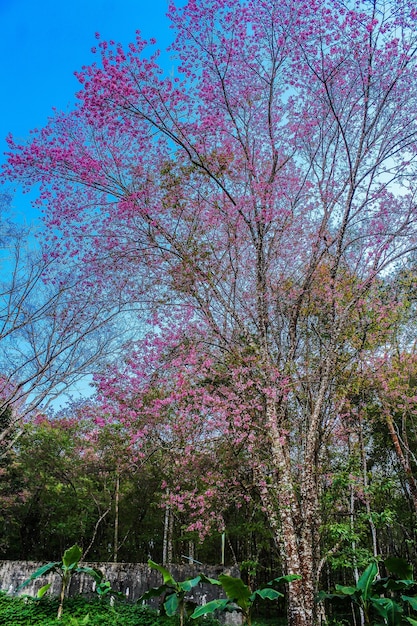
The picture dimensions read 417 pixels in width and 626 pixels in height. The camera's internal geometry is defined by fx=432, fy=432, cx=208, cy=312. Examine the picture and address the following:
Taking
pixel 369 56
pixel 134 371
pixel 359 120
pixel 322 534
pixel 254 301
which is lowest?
pixel 322 534

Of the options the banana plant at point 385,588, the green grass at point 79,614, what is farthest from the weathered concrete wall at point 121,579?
the banana plant at point 385,588

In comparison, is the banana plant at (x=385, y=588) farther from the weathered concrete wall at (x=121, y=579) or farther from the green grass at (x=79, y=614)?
the weathered concrete wall at (x=121, y=579)

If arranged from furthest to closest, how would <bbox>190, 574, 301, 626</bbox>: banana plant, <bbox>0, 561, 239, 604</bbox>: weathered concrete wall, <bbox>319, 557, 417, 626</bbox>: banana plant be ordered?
<bbox>0, 561, 239, 604</bbox>: weathered concrete wall → <bbox>190, 574, 301, 626</bbox>: banana plant → <bbox>319, 557, 417, 626</bbox>: banana plant

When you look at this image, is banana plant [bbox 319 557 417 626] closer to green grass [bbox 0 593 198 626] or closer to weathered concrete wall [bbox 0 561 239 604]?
green grass [bbox 0 593 198 626]

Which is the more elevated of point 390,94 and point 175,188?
point 390,94

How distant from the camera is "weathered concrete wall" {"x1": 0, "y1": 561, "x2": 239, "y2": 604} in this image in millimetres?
7137

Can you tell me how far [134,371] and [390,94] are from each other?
6.84 metres

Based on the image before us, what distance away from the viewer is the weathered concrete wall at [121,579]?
23.4ft

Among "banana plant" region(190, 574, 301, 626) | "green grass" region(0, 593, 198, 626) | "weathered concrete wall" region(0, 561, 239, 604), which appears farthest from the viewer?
"weathered concrete wall" region(0, 561, 239, 604)

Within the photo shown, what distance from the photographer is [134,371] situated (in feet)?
26.2

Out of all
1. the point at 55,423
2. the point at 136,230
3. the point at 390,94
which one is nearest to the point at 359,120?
the point at 390,94

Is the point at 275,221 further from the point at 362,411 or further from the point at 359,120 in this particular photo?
the point at 362,411

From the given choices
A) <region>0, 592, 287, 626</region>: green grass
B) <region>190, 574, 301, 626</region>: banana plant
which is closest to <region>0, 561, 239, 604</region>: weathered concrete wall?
<region>0, 592, 287, 626</region>: green grass

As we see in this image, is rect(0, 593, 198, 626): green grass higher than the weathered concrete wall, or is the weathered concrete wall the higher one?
the weathered concrete wall
